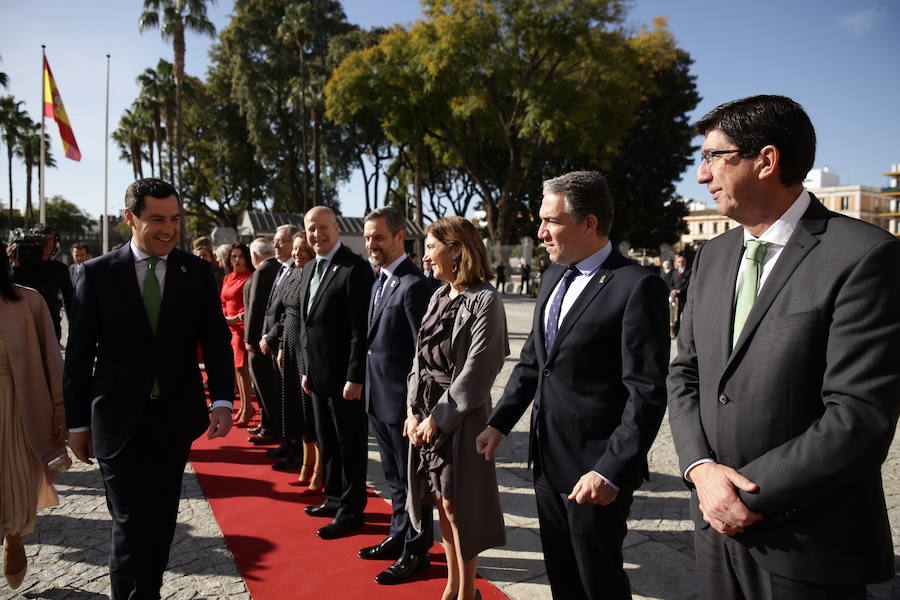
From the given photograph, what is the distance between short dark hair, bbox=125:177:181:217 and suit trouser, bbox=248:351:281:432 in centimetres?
338

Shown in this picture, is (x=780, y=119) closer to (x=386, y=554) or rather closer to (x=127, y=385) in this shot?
(x=127, y=385)

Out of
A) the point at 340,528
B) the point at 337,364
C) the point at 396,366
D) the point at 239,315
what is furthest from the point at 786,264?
the point at 239,315

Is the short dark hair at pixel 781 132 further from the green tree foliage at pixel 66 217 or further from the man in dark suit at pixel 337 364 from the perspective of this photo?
the green tree foliage at pixel 66 217

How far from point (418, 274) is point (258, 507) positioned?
2.22 metres

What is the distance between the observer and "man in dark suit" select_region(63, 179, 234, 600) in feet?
8.52

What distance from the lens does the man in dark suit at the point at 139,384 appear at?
8.52ft

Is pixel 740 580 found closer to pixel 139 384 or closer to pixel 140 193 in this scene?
pixel 139 384

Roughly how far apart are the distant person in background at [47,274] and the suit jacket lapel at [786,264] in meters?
5.29

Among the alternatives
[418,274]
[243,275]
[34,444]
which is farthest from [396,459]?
[243,275]

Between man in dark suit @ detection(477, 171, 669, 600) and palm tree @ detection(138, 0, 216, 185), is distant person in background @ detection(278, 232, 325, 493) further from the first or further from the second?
palm tree @ detection(138, 0, 216, 185)

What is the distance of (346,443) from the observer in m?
3.88

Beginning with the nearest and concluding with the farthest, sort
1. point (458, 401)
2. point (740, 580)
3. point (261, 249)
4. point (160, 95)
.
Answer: point (740, 580) → point (458, 401) → point (261, 249) → point (160, 95)

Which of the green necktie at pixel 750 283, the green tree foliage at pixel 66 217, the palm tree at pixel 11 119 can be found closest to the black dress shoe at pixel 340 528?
the green necktie at pixel 750 283

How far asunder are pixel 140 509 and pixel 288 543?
1.33 meters
